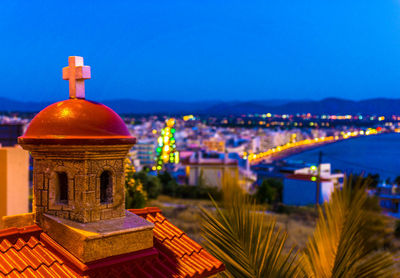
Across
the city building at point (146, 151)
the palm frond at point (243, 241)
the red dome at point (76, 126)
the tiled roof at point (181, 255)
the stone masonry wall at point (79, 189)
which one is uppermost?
the red dome at point (76, 126)

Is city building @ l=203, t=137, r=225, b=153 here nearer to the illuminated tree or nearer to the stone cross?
the illuminated tree

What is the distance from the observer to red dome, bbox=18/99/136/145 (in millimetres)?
3926

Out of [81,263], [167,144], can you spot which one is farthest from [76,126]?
[167,144]

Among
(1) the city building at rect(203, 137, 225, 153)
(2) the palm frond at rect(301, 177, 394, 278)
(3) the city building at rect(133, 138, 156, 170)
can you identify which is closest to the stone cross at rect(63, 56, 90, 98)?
(2) the palm frond at rect(301, 177, 394, 278)

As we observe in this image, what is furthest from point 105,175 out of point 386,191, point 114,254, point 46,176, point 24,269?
point 386,191

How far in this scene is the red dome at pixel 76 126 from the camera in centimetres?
393

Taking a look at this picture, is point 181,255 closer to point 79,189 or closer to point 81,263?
point 81,263

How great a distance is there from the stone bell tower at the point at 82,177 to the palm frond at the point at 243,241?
0.86 meters

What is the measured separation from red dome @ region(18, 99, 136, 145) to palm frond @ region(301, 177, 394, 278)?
2.53 metres

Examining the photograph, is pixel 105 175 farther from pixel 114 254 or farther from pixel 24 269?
pixel 24 269

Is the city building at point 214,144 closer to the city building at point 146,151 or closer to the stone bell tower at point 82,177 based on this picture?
the city building at point 146,151

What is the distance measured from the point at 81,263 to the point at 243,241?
1.57m

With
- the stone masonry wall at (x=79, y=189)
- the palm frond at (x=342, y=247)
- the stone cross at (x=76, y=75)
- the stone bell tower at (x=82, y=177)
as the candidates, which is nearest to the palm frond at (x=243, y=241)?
the palm frond at (x=342, y=247)

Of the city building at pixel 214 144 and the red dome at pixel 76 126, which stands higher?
the red dome at pixel 76 126
